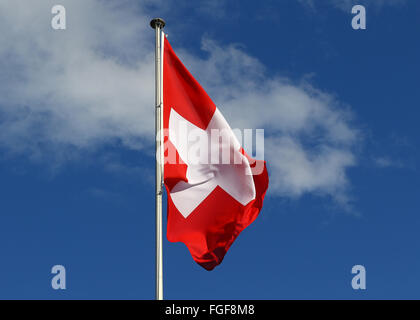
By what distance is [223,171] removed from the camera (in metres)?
17.7

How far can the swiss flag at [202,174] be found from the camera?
16594 millimetres

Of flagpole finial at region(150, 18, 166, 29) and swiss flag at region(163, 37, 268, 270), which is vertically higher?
flagpole finial at region(150, 18, 166, 29)

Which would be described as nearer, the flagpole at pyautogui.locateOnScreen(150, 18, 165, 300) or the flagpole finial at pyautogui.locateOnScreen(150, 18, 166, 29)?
the flagpole at pyautogui.locateOnScreen(150, 18, 165, 300)

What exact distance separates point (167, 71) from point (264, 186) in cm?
420

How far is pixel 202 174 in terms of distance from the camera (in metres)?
17.3

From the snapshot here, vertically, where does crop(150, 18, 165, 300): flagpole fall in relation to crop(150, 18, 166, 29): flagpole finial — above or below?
below

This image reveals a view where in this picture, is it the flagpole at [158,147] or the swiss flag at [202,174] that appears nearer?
the flagpole at [158,147]

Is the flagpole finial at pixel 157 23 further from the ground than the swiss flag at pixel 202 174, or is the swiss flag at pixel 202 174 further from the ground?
the flagpole finial at pixel 157 23

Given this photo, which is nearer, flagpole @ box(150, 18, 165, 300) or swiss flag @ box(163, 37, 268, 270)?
flagpole @ box(150, 18, 165, 300)

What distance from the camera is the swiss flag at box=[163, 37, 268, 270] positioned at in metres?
16.6
